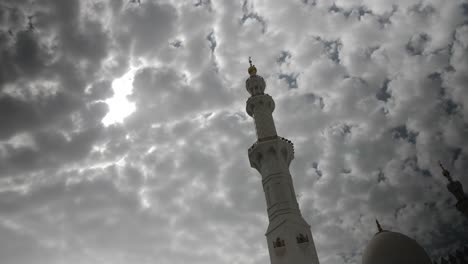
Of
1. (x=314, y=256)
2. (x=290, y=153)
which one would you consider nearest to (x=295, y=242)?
(x=314, y=256)

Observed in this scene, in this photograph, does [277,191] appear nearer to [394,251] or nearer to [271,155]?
[271,155]

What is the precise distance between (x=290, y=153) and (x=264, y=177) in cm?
379

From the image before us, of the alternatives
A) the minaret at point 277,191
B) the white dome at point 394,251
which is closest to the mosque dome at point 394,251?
the white dome at point 394,251

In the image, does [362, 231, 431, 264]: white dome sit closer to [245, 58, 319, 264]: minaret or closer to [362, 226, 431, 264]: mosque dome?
[362, 226, 431, 264]: mosque dome

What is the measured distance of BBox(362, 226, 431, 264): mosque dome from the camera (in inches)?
1030

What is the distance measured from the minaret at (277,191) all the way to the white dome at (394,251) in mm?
4887

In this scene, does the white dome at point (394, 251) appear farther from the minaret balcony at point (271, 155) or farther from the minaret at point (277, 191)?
the minaret balcony at point (271, 155)

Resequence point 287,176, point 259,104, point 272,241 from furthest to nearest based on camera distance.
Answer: point 259,104 < point 287,176 < point 272,241

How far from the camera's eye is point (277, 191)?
29609 mm

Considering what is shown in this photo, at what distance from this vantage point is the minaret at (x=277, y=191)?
26.9 m

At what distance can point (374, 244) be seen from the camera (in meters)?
28.5

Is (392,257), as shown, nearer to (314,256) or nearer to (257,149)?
(314,256)

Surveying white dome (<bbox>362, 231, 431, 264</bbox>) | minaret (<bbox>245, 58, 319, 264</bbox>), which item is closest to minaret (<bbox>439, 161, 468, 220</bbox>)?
white dome (<bbox>362, 231, 431, 264</bbox>)

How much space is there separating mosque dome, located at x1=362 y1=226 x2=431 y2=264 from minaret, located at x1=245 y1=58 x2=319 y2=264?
→ 4.89 metres
